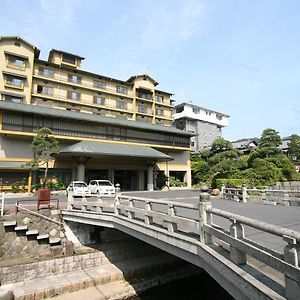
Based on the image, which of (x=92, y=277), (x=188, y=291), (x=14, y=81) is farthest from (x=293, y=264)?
(x=14, y=81)

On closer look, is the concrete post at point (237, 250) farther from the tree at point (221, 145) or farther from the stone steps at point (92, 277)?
the tree at point (221, 145)

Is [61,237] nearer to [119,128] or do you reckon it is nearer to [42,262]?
[42,262]

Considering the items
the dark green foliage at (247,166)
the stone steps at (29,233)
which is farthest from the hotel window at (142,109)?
the stone steps at (29,233)

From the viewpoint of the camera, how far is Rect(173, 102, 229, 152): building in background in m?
57.1

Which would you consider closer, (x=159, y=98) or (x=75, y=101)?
(x=75, y=101)

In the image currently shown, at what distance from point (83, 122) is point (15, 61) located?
1811cm

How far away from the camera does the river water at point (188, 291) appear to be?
35.8ft

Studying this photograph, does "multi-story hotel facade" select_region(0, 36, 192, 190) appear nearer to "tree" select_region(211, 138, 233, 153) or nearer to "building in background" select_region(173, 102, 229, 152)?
"building in background" select_region(173, 102, 229, 152)

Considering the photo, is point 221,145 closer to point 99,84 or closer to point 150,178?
point 150,178

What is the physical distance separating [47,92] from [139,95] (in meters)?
18.7

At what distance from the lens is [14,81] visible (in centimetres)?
3650

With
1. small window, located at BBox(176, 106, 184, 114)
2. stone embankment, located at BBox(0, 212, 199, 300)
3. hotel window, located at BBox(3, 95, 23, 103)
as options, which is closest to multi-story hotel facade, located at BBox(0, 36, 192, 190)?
hotel window, located at BBox(3, 95, 23, 103)

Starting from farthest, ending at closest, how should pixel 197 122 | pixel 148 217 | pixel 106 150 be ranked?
pixel 197 122 < pixel 106 150 < pixel 148 217

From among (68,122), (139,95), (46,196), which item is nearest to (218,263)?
(46,196)
